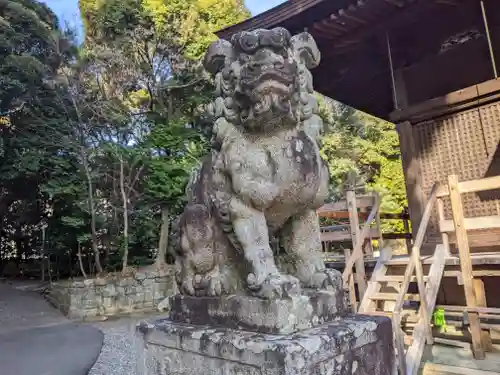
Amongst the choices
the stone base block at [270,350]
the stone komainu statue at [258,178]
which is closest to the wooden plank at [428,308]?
the stone base block at [270,350]

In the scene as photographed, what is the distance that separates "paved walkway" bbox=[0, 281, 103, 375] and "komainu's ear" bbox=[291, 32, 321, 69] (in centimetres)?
463

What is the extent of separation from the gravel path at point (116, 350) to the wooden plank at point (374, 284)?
7.04 feet

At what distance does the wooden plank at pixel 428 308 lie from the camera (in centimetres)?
354

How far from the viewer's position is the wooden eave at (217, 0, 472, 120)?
426 centimetres

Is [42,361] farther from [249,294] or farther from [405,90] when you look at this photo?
[405,90]

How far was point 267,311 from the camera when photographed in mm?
1410

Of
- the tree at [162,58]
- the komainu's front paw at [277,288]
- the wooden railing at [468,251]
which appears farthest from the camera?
the tree at [162,58]

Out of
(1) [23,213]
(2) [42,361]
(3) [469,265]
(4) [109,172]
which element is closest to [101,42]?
(4) [109,172]

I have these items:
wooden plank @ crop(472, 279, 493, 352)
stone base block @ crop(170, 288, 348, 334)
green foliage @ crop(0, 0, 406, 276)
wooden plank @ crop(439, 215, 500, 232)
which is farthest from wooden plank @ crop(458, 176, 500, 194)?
green foliage @ crop(0, 0, 406, 276)

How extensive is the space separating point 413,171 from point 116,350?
15.9 feet

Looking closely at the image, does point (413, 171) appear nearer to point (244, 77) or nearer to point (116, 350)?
point (244, 77)

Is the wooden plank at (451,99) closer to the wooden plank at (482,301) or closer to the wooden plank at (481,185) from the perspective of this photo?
the wooden plank at (481,185)

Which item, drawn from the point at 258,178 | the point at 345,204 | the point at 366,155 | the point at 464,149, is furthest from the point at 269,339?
the point at 366,155

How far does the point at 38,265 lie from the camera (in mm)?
14195
